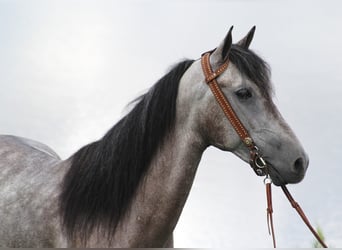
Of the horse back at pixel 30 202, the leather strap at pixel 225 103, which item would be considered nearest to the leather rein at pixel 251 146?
the leather strap at pixel 225 103

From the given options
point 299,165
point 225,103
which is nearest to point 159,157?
point 225,103

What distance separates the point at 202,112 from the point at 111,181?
3.45ft

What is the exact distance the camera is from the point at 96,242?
14.0ft

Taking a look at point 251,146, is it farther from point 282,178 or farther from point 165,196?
point 165,196

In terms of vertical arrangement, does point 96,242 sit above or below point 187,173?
below

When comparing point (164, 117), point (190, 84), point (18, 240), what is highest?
point (190, 84)

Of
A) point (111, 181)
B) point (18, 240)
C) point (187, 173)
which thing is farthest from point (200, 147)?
point (18, 240)

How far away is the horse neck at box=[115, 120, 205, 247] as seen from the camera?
418 cm

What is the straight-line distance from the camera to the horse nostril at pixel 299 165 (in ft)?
13.1

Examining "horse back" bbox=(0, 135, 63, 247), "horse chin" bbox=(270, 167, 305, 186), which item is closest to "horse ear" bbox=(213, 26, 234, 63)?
"horse chin" bbox=(270, 167, 305, 186)

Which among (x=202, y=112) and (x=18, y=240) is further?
(x=18, y=240)

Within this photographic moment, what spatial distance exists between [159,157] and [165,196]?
0.36 metres

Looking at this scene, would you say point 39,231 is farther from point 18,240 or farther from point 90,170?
point 90,170

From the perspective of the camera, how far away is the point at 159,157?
4312 millimetres
